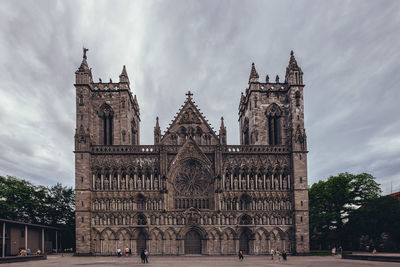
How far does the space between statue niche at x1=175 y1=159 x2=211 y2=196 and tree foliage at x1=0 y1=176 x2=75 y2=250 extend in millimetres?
24419

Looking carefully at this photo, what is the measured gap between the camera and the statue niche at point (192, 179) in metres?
55.9

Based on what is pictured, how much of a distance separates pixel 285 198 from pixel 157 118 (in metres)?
23.1

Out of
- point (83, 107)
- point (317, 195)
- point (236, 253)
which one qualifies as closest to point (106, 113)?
point (83, 107)

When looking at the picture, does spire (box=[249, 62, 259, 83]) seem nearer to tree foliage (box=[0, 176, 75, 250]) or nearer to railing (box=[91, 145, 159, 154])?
railing (box=[91, 145, 159, 154])

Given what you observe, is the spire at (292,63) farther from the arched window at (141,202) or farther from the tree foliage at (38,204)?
the tree foliage at (38,204)

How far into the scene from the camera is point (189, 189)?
5597cm

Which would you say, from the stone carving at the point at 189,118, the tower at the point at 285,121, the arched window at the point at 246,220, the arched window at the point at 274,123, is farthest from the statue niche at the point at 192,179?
the arched window at the point at 274,123

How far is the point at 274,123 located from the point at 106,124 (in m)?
27.1

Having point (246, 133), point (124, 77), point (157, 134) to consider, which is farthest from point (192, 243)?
point (124, 77)

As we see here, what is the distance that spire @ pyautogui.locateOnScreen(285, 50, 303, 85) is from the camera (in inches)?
2339

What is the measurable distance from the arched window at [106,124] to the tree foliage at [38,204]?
638 inches

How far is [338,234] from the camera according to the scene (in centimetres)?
6291

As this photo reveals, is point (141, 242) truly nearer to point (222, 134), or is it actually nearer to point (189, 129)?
point (189, 129)

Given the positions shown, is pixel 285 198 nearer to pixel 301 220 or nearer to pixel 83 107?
pixel 301 220
